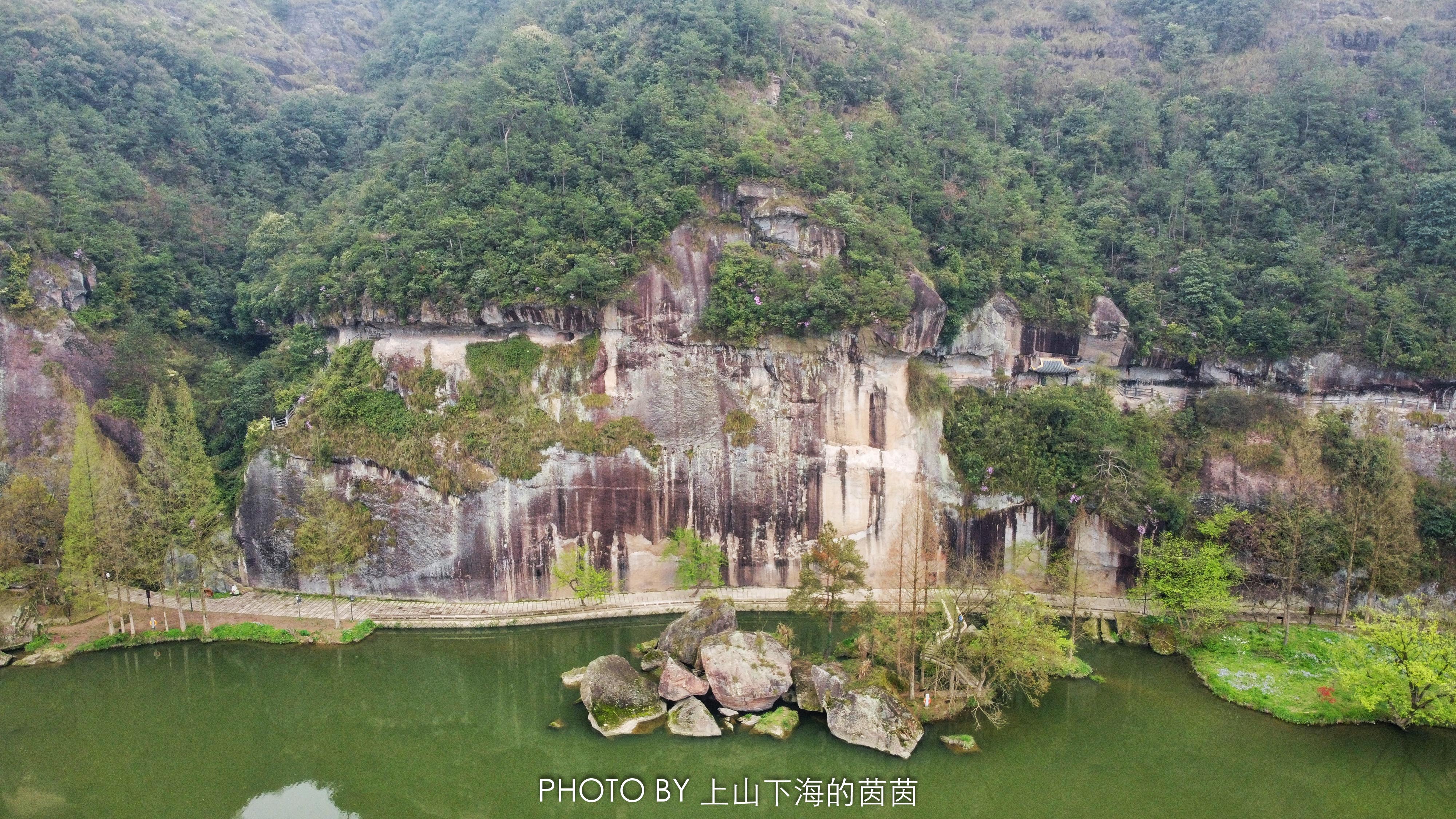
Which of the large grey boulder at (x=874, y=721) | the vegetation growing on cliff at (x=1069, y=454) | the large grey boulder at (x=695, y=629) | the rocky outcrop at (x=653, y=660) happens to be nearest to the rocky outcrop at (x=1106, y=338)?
the vegetation growing on cliff at (x=1069, y=454)

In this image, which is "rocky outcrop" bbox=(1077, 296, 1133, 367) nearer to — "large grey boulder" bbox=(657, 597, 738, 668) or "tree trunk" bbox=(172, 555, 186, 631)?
"large grey boulder" bbox=(657, 597, 738, 668)

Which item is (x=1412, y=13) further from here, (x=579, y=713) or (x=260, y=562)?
(x=260, y=562)

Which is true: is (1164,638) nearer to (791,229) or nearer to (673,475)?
(673,475)

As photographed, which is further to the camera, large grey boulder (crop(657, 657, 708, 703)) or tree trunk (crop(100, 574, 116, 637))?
tree trunk (crop(100, 574, 116, 637))

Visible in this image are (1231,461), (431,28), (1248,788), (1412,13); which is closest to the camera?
(1248,788)

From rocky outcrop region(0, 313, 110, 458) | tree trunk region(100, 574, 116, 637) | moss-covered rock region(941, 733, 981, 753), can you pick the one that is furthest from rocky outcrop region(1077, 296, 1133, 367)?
rocky outcrop region(0, 313, 110, 458)

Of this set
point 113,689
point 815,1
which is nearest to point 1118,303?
point 815,1
